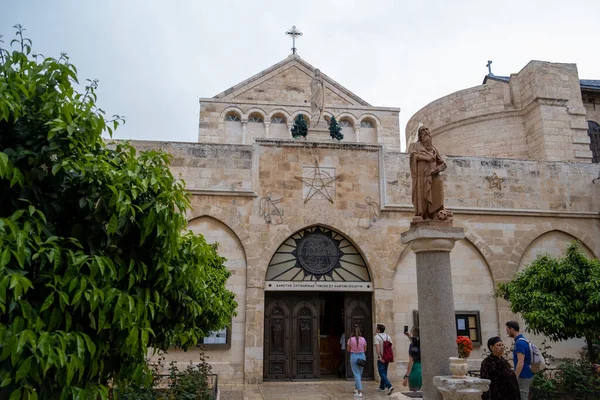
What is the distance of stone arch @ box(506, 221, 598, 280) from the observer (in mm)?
13961

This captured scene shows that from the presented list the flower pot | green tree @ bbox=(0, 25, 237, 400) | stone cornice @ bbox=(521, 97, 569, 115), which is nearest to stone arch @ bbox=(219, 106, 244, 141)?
stone cornice @ bbox=(521, 97, 569, 115)

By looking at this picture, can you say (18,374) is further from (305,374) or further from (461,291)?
(461,291)

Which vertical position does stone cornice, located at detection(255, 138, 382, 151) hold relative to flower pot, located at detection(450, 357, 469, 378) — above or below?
above

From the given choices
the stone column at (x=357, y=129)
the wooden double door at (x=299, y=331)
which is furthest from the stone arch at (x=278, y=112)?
the wooden double door at (x=299, y=331)

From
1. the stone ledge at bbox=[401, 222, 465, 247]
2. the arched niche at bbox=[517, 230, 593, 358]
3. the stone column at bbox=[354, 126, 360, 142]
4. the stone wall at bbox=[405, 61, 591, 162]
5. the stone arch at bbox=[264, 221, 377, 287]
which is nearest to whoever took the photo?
the stone ledge at bbox=[401, 222, 465, 247]

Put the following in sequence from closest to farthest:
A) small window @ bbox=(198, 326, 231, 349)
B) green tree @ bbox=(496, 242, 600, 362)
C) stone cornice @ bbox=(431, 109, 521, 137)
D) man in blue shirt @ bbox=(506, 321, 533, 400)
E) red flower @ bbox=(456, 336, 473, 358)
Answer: man in blue shirt @ bbox=(506, 321, 533, 400), red flower @ bbox=(456, 336, 473, 358), green tree @ bbox=(496, 242, 600, 362), small window @ bbox=(198, 326, 231, 349), stone cornice @ bbox=(431, 109, 521, 137)

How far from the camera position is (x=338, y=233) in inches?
538

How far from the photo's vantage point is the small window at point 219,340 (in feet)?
40.7

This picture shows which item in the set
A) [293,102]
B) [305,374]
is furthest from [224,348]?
[293,102]

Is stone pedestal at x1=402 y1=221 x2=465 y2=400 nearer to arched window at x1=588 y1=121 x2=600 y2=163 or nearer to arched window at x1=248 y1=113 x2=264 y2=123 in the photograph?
arched window at x1=588 y1=121 x2=600 y2=163

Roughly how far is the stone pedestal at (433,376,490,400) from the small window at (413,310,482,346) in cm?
755

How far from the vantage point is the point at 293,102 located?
2462 centimetres

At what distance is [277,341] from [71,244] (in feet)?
33.1

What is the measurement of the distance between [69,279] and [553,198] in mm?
14732
